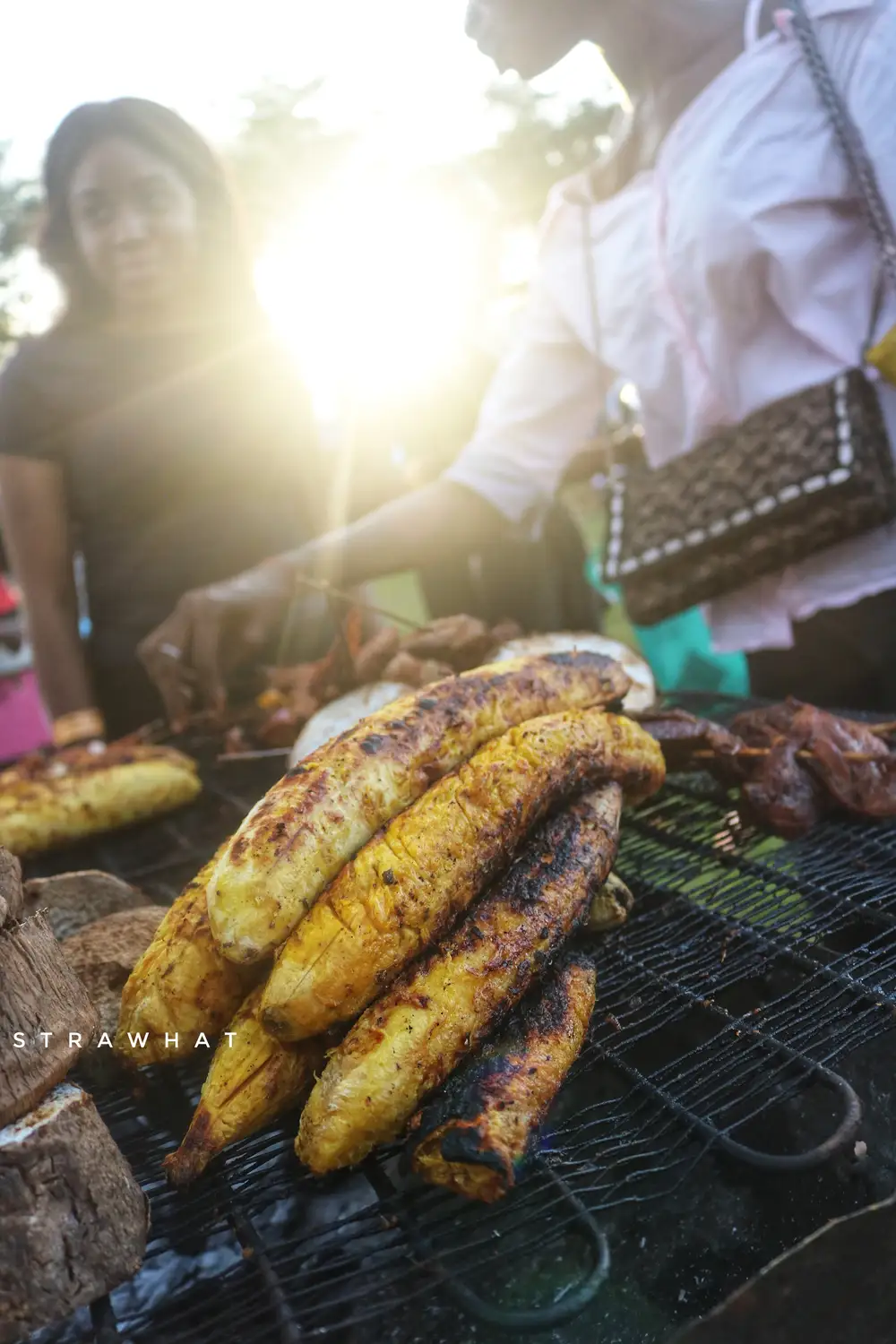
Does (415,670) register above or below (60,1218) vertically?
above

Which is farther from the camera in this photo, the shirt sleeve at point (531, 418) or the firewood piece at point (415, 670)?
the shirt sleeve at point (531, 418)

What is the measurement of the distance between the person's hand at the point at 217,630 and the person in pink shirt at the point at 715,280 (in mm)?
11

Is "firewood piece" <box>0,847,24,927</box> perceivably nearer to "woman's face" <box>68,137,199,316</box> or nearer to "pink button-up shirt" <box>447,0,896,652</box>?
"pink button-up shirt" <box>447,0,896,652</box>

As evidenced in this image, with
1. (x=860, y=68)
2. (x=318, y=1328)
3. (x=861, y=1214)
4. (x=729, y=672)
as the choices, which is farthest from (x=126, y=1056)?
(x=729, y=672)

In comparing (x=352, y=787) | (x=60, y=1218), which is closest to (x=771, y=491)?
(x=352, y=787)

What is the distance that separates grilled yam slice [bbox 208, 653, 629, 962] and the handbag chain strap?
1.75 metres

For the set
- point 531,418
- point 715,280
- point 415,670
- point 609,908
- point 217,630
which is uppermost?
point 715,280

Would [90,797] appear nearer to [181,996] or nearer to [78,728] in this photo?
[78,728]

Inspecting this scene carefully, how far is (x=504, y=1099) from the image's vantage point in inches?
56.1

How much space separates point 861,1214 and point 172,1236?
1.12 metres

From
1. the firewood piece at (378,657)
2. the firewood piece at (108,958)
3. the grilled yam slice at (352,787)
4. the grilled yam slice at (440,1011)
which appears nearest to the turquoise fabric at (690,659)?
the firewood piece at (378,657)

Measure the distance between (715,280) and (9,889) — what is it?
114 inches

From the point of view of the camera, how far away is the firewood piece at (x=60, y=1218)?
1.25 meters

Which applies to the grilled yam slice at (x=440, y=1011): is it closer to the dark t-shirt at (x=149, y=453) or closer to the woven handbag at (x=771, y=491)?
the woven handbag at (x=771, y=491)
